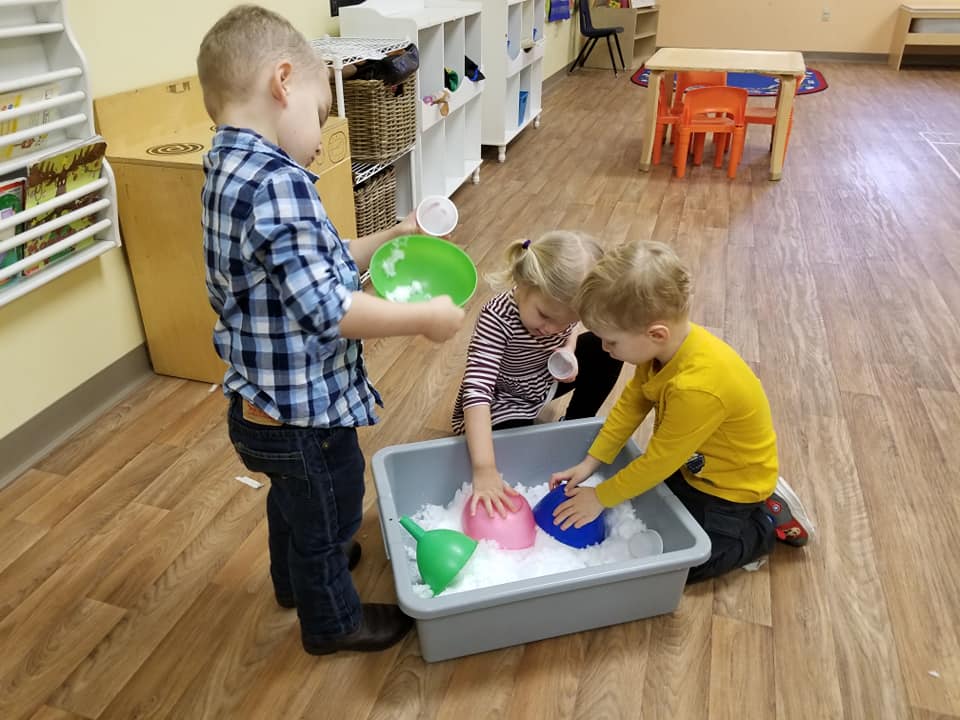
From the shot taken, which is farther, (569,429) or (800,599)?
(569,429)

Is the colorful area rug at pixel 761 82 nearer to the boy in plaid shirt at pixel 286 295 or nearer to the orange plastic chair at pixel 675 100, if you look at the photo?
the orange plastic chair at pixel 675 100

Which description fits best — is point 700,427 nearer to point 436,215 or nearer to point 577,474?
point 577,474

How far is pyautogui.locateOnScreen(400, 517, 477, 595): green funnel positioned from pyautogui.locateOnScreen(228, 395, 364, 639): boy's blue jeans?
114mm

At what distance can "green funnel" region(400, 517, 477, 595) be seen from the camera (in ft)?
3.84

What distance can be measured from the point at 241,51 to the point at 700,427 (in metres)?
0.82

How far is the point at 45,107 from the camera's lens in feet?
4.66

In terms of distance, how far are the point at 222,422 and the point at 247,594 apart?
1.90 ft

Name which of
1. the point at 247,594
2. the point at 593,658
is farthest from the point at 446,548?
the point at 247,594

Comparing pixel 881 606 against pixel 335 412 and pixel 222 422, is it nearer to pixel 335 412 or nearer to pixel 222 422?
pixel 335 412

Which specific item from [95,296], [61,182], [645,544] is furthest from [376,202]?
[645,544]

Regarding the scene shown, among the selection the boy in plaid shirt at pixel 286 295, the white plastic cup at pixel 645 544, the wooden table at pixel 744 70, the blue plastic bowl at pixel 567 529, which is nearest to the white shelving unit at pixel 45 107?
the boy in plaid shirt at pixel 286 295

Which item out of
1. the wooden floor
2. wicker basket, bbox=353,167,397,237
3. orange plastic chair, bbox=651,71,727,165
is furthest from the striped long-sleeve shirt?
orange plastic chair, bbox=651,71,727,165

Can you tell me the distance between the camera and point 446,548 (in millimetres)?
1178

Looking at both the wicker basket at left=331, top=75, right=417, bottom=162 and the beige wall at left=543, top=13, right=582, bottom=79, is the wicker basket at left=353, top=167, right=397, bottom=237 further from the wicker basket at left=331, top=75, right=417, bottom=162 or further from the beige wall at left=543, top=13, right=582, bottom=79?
the beige wall at left=543, top=13, right=582, bottom=79
